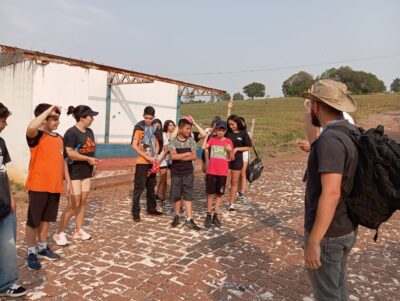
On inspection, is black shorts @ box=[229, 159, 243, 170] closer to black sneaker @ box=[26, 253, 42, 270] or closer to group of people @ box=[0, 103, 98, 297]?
group of people @ box=[0, 103, 98, 297]

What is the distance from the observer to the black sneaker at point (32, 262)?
4.20m

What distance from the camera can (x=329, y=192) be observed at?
2.20 m

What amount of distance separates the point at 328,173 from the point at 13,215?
2930 millimetres

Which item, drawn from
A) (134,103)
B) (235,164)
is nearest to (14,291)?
(235,164)

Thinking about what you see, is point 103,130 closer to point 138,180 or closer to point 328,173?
point 138,180

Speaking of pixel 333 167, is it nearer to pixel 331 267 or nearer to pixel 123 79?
pixel 331 267

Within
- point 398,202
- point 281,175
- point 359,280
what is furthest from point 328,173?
point 281,175

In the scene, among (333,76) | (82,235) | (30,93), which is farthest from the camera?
(333,76)

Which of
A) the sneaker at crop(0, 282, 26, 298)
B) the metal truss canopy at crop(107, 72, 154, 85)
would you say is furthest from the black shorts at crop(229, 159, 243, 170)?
the metal truss canopy at crop(107, 72, 154, 85)

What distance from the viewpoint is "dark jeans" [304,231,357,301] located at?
2371 mm

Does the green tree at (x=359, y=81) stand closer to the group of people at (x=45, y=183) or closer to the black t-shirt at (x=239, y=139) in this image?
the black t-shirt at (x=239, y=139)

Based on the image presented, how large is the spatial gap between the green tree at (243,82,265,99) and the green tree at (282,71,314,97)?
283 inches

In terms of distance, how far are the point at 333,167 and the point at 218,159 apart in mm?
4024

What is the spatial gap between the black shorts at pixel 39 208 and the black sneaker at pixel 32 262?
347 mm
